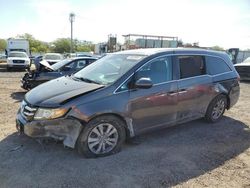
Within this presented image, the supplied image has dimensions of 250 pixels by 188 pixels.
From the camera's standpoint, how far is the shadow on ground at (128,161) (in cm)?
353

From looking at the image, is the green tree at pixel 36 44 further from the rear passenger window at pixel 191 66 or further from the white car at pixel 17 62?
the rear passenger window at pixel 191 66

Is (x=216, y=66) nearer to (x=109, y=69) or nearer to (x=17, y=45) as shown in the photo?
(x=109, y=69)

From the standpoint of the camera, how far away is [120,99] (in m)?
4.23

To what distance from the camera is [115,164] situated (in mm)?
3994

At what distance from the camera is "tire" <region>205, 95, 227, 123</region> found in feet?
19.4

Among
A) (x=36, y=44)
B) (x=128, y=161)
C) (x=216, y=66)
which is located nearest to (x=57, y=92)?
(x=128, y=161)

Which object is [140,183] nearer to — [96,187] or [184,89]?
[96,187]

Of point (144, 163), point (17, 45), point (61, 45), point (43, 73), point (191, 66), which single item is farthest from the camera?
point (61, 45)

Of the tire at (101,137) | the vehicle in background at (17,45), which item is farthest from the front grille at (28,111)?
the vehicle in background at (17,45)

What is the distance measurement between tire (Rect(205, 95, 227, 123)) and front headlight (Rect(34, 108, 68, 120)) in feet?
10.9

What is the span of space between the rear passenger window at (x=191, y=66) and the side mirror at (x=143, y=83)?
39.5 inches

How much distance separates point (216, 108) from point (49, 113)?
3.75 meters

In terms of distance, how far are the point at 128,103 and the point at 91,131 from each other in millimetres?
724

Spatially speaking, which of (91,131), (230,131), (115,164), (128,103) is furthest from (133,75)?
(230,131)
